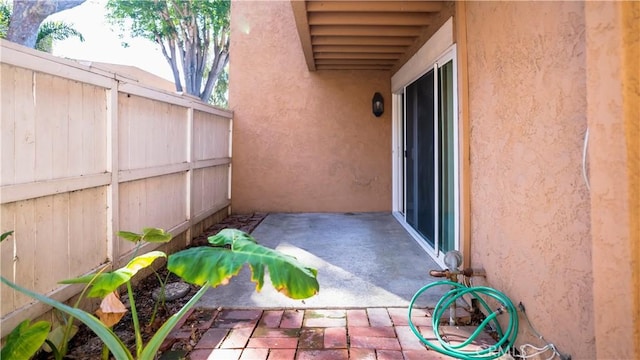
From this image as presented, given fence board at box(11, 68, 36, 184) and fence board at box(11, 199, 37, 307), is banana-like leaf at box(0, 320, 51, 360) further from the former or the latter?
fence board at box(11, 68, 36, 184)

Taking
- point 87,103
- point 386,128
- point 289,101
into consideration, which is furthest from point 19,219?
point 386,128

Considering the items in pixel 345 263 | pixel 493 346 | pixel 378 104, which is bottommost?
pixel 493 346

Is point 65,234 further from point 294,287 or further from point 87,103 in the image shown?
point 294,287

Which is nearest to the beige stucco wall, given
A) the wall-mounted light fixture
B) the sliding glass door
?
the wall-mounted light fixture

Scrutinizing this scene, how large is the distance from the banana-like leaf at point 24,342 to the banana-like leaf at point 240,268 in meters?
0.74

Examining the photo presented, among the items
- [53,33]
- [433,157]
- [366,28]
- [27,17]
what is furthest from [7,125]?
[53,33]

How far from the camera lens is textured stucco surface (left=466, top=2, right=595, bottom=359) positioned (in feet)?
5.57

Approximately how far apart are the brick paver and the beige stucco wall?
423 cm

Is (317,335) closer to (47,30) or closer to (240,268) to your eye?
(240,268)

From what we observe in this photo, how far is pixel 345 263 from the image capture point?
12.8 ft

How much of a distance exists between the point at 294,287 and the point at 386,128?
18.1 ft

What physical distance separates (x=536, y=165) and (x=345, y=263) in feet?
7.59

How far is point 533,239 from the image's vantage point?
2057mm

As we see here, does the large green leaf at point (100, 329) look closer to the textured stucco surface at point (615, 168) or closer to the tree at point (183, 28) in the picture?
the textured stucco surface at point (615, 168)
